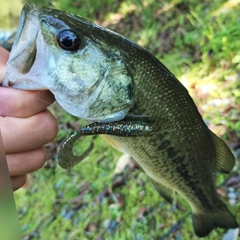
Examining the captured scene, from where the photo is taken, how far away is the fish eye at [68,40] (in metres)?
0.47

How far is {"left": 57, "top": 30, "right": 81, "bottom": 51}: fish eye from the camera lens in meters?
0.47

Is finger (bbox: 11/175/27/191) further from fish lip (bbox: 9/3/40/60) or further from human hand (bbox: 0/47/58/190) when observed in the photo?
fish lip (bbox: 9/3/40/60)

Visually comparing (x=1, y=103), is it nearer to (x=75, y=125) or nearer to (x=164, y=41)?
(x=75, y=125)

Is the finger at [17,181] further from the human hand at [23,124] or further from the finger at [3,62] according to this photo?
the finger at [3,62]

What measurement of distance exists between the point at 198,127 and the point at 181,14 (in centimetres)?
93

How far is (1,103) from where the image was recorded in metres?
0.47

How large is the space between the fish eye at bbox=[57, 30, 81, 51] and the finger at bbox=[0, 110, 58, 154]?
93 mm

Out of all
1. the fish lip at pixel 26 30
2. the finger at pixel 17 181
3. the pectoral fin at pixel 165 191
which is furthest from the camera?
the pectoral fin at pixel 165 191

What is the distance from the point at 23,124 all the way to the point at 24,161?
0.07 meters

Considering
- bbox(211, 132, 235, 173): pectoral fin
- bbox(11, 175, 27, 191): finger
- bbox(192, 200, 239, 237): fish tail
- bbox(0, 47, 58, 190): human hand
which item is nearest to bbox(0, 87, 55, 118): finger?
bbox(0, 47, 58, 190): human hand

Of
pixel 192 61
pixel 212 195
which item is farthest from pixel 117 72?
pixel 192 61

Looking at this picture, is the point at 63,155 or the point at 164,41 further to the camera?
the point at 164,41

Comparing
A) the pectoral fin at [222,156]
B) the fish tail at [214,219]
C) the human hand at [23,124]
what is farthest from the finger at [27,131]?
the fish tail at [214,219]

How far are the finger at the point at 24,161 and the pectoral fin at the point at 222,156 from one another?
265 mm
